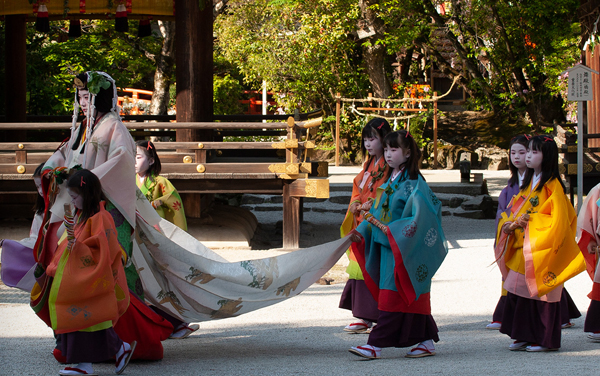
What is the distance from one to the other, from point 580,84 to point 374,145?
5.90 metres

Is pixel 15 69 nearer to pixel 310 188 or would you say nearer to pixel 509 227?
pixel 310 188

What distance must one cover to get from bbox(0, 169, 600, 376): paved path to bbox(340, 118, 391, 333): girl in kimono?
0.18 metres

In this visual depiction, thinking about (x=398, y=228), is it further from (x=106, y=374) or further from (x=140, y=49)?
(x=140, y=49)

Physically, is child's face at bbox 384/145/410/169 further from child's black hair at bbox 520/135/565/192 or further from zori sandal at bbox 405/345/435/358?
zori sandal at bbox 405/345/435/358

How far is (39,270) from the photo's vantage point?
3439 mm

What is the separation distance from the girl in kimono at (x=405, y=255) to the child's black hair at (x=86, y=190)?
154 cm

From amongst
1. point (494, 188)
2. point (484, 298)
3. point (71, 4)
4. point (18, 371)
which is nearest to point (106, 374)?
point (18, 371)

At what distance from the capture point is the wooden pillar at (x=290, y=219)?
8289mm

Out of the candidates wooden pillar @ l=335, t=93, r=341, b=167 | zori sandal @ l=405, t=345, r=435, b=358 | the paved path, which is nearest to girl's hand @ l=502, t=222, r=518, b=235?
the paved path

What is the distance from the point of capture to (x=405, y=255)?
3613mm

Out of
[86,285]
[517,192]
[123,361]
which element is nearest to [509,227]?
[517,192]

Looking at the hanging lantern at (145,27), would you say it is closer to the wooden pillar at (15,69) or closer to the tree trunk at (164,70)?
the wooden pillar at (15,69)

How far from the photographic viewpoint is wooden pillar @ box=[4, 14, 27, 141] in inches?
408

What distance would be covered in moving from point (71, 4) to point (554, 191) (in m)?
8.52
